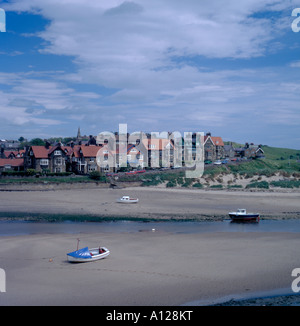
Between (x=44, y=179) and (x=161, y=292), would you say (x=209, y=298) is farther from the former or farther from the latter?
(x=44, y=179)

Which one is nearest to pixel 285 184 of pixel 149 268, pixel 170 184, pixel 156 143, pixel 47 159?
pixel 170 184

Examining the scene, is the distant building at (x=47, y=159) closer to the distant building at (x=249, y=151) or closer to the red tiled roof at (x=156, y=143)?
the red tiled roof at (x=156, y=143)

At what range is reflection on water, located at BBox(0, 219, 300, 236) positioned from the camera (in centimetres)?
Result: 2953

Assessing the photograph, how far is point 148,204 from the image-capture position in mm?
43250

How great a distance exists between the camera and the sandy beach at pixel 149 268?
620 inches

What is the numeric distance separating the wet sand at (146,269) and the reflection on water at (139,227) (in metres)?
2.53

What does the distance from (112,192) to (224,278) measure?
117 feet

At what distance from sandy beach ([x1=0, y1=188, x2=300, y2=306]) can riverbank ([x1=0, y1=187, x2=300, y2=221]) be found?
8444mm

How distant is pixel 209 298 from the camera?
1572cm

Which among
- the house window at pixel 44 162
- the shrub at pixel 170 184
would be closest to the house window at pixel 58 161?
the house window at pixel 44 162

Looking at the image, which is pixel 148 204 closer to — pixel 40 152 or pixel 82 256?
pixel 82 256
